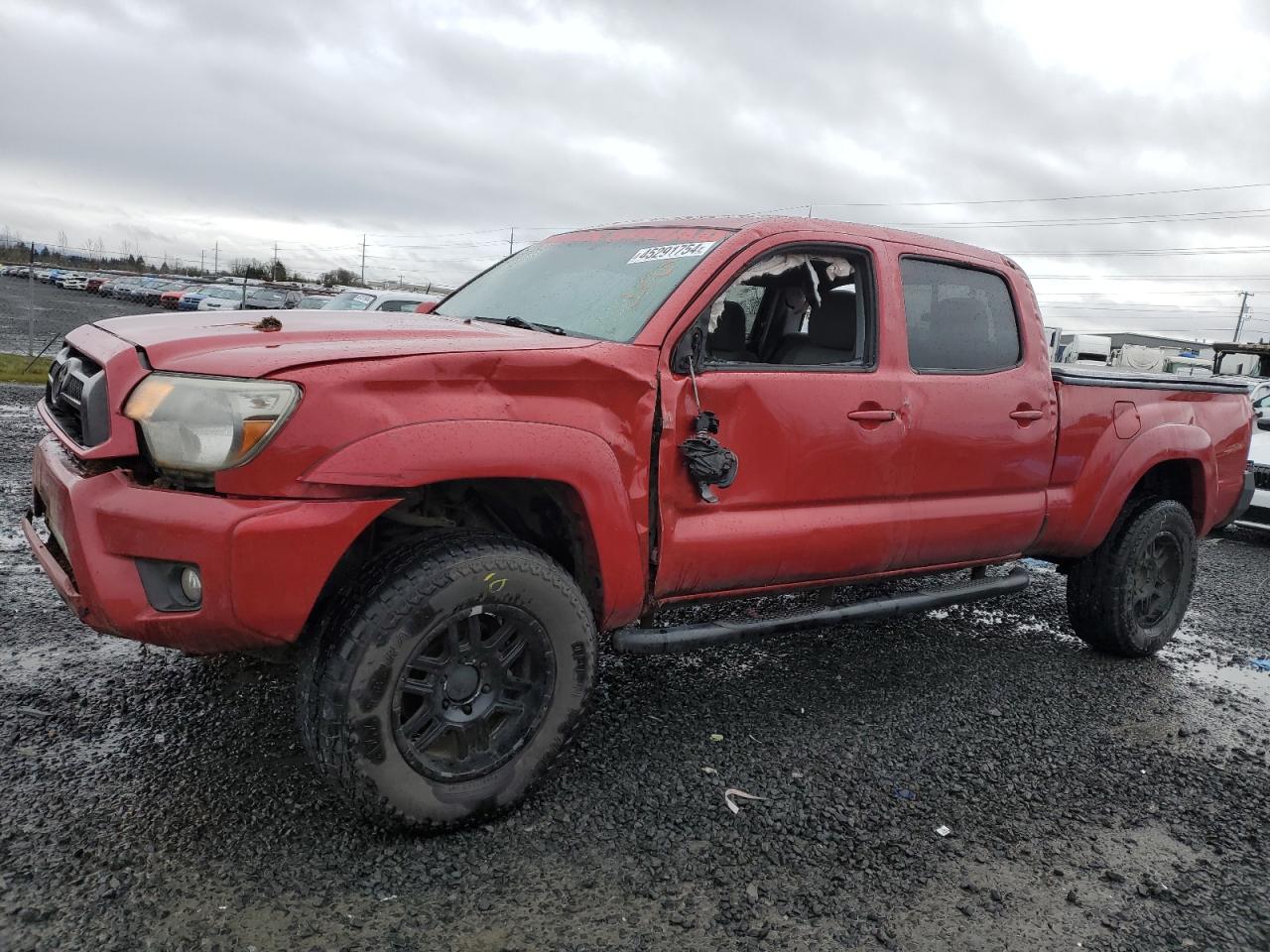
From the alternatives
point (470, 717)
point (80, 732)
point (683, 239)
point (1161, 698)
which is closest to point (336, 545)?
point (470, 717)

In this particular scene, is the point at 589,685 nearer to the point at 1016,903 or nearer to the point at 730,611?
the point at 1016,903

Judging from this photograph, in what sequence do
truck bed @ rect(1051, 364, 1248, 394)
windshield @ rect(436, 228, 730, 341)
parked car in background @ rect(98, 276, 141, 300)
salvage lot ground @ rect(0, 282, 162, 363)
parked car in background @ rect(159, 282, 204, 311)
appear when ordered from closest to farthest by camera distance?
windshield @ rect(436, 228, 730, 341)
truck bed @ rect(1051, 364, 1248, 394)
salvage lot ground @ rect(0, 282, 162, 363)
parked car in background @ rect(159, 282, 204, 311)
parked car in background @ rect(98, 276, 141, 300)

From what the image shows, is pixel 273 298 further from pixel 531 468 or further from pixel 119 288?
pixel 531 468

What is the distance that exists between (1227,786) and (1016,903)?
1.38 meters

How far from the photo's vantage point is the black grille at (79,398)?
2510mm

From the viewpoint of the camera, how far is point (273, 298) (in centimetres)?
3138

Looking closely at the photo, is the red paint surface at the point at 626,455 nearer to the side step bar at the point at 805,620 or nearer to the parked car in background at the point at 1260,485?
the side step bar at the point at 805,620

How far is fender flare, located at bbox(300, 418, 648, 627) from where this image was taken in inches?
95.0

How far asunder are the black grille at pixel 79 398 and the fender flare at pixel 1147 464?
382cm

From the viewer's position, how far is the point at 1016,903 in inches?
102

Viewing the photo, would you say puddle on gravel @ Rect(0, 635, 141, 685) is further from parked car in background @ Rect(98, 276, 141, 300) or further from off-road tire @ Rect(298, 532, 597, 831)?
parked car in background @ Rect(98, 276, 141, 300)

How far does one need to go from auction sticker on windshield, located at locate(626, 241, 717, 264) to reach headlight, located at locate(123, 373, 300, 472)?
58.4 inches

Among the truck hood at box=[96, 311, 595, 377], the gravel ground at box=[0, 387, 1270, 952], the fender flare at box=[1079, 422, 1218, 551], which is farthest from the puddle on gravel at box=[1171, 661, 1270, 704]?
the truck hood at box=[96, 311, 595, 377]

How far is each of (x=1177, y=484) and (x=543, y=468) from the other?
3756 mm
